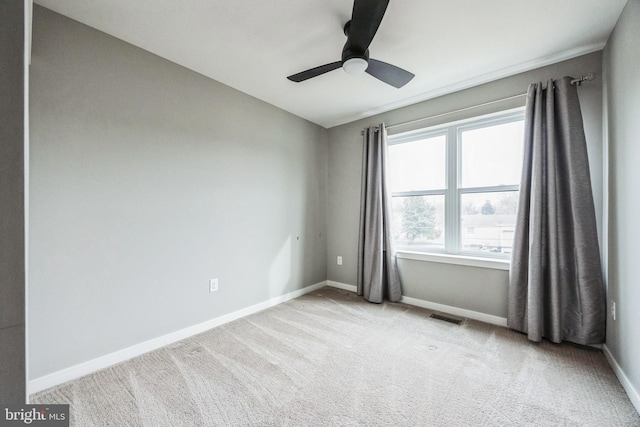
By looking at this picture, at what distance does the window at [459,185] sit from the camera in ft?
8.55

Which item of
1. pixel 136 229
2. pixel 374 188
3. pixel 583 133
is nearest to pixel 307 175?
pixel 374 188

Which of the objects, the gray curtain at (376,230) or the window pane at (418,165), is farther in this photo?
the gray curtain at (376,230)

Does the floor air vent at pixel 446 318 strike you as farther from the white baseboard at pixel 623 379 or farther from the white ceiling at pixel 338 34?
the white ceiling at pixel 338 34

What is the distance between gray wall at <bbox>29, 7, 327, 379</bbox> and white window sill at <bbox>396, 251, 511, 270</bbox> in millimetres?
1662

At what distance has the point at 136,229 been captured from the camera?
2.06 meters

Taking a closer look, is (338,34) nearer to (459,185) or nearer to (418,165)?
(418,165)

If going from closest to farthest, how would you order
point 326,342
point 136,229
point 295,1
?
point 295,1
point 136,229
point 326,342

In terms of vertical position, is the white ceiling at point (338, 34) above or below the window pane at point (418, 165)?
above

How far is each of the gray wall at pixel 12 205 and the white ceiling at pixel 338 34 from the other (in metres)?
1.25

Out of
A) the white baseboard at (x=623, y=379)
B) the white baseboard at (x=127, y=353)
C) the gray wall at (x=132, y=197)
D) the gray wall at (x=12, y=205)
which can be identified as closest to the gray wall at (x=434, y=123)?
the white baseboard at (x=623, y=379)

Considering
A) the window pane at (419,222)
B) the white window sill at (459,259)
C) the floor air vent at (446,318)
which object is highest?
the window pane at (419,222)

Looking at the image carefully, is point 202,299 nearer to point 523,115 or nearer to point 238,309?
point 238,309

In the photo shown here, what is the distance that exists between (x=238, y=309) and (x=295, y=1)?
2673 millimetres

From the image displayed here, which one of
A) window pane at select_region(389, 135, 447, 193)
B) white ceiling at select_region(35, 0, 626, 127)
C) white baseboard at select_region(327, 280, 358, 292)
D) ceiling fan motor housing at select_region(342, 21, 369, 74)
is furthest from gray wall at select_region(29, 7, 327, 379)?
window pane at select_region(389, 135, 447, 193)
